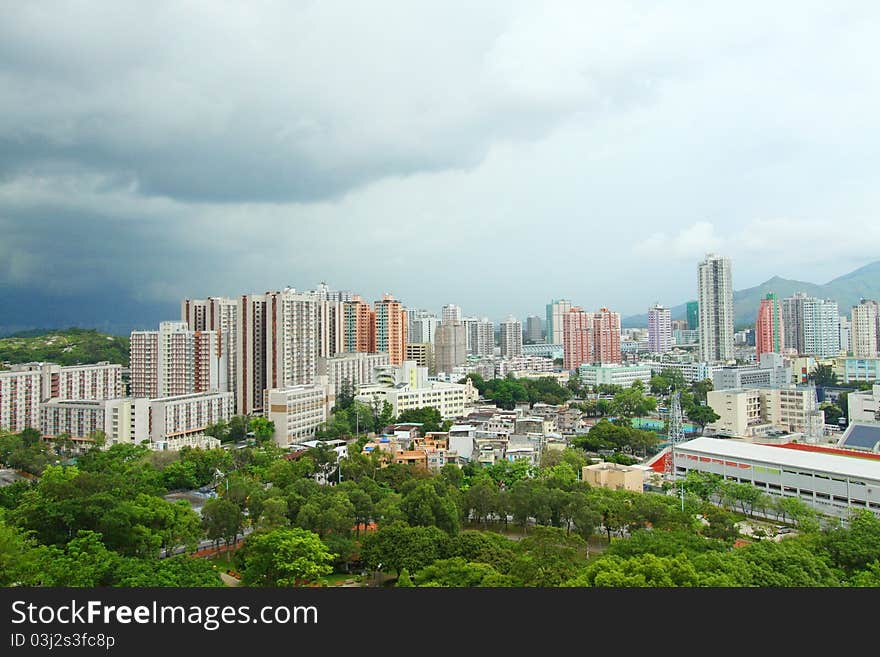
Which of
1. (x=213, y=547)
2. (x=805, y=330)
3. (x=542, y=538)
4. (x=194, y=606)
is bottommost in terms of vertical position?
(x=213, y=547)

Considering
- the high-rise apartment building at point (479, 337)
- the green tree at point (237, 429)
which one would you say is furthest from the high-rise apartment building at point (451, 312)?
the green tree at point (237, 429)

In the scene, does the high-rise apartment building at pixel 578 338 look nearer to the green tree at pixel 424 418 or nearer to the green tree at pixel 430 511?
the green tree at pixel 424 418

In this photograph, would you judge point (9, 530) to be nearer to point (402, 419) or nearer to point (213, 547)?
point (213, 547)

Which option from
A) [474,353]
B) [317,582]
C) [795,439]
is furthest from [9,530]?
[474,353]

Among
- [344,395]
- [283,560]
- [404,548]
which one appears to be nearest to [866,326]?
[344,395]

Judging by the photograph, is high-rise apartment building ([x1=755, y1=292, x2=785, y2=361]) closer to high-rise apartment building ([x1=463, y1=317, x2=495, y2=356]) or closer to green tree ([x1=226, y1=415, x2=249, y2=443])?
high-rise apartment building ([x1=463, y1=317, x2=495, y2=356])
